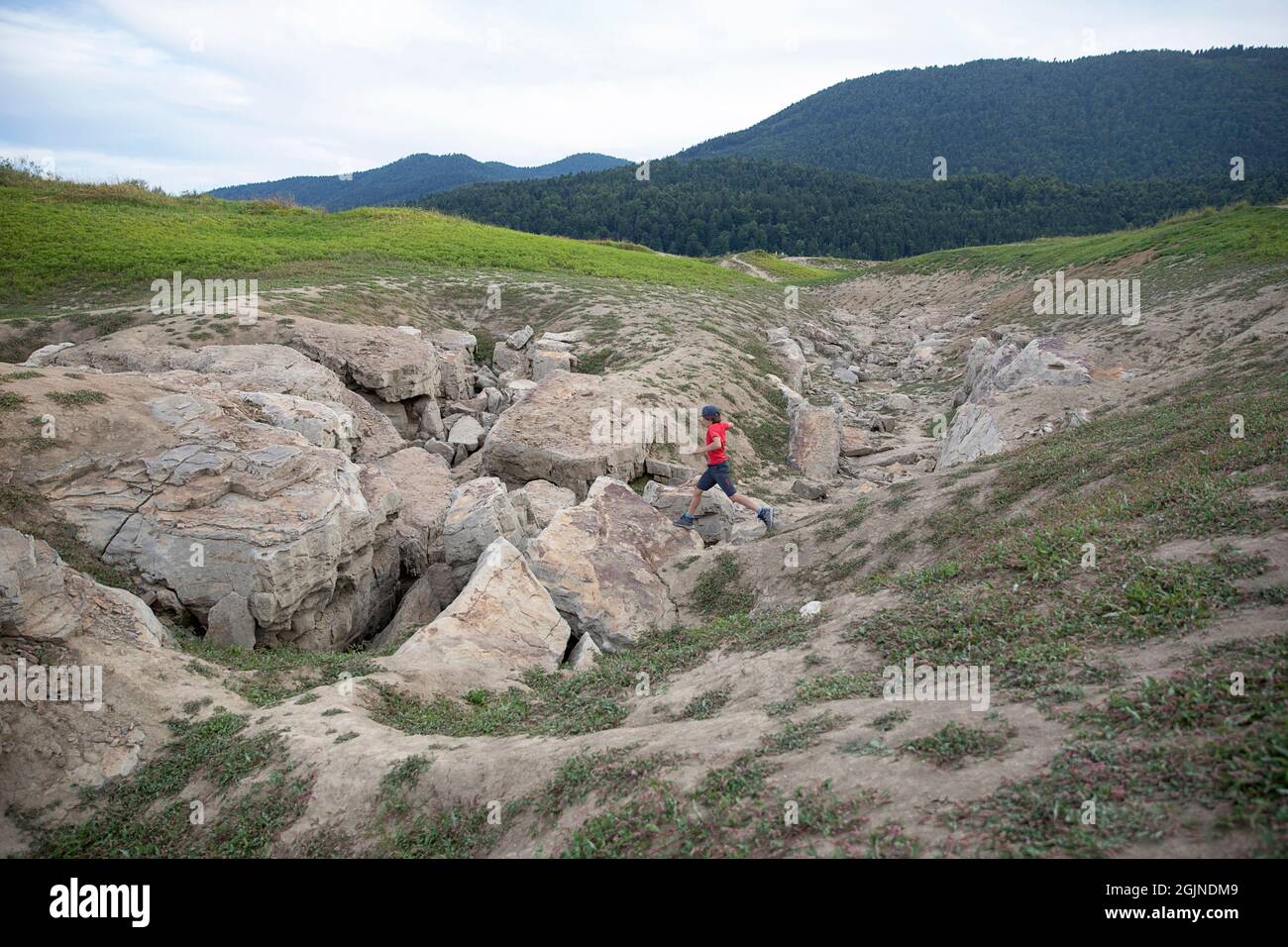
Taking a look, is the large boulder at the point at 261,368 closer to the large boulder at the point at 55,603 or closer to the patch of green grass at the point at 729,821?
the large boulder at the point at 55,603

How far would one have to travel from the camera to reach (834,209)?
4510 inches

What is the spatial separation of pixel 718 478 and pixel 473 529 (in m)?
4.61

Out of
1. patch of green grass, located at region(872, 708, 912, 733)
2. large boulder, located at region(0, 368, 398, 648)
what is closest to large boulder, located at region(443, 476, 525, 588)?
large boulder, located at region(0, 368, 398, 648)

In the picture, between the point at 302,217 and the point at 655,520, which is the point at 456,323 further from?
the point at 302,217

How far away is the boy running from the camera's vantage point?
13320mm

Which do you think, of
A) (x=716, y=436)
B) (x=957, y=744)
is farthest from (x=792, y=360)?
(x=957, y=744)

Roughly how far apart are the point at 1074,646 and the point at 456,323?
83.0 feet

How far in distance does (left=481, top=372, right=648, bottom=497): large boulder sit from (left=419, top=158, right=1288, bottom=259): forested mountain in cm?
9464

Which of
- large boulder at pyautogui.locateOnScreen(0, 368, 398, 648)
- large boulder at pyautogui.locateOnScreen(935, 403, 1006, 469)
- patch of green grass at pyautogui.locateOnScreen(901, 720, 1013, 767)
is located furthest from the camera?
large boulder at pyautogui.locateOnScreen(935, 403, 1006, 469)

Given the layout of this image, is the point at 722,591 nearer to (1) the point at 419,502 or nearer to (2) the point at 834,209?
(1) the point at 419,502

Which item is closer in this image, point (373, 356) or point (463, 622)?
point (463, 622)

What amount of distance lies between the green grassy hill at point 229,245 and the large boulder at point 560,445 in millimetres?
16366

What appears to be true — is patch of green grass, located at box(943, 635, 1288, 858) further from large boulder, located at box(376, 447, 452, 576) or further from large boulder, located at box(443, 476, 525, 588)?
large boulder, located at box(376, 447, 452, 576)

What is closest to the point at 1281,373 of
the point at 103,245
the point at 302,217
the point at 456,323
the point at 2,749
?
the point at 2,749
